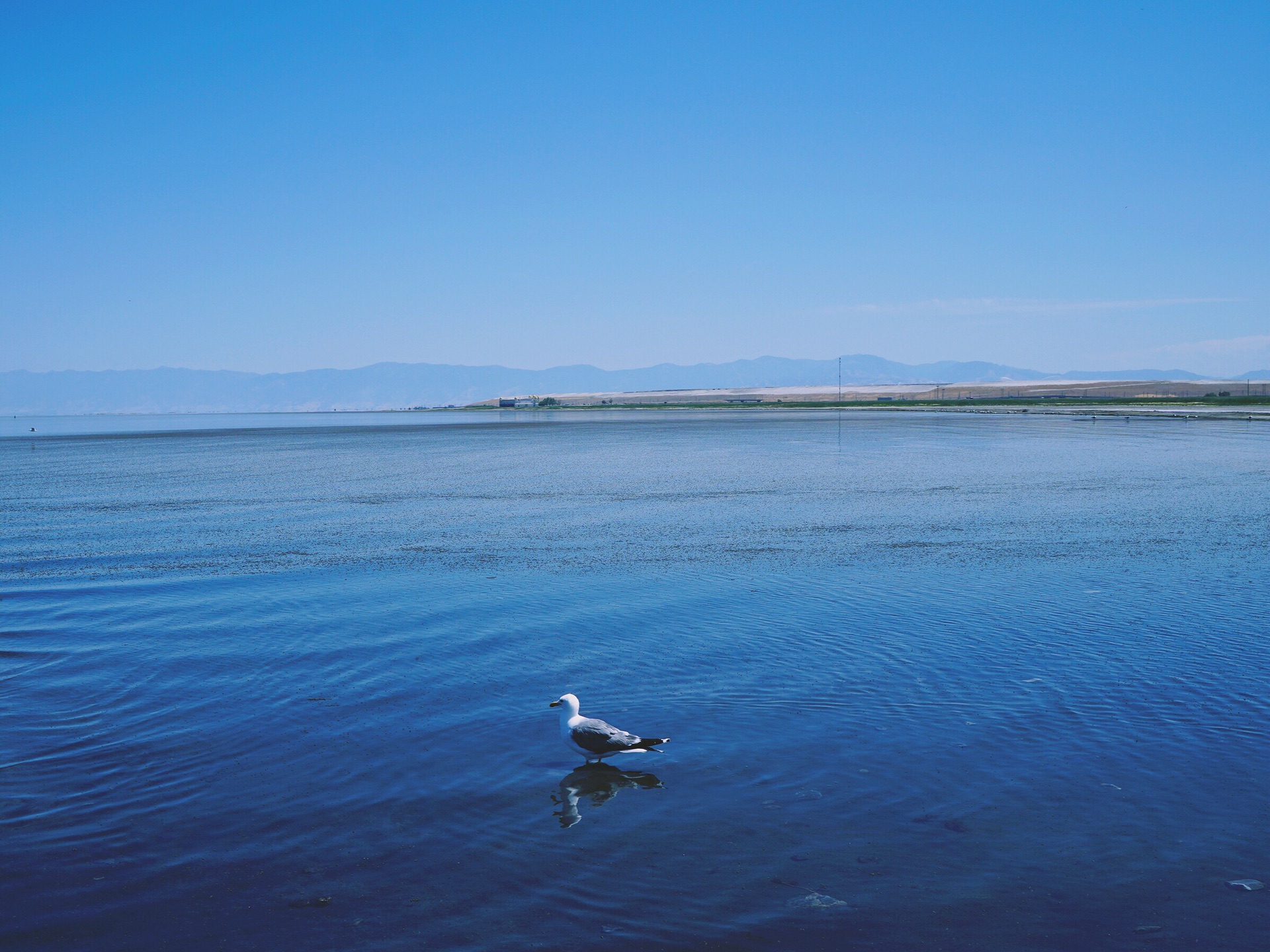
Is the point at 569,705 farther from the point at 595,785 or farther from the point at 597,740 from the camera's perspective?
the point at 595,785

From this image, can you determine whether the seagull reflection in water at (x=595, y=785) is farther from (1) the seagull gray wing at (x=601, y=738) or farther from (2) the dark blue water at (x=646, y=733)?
(1) the seagull gray wing at (x=601, y=738)

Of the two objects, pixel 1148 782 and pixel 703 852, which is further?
pixel 1148 782

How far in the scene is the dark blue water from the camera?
7.03m

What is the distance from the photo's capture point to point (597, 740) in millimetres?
9539

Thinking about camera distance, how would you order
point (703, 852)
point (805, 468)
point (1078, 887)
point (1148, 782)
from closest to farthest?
1. point (1078, 887)
2. point (703, 852)
3. point (1148, 782)
4. point (805, 468)

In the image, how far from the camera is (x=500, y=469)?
4797cm

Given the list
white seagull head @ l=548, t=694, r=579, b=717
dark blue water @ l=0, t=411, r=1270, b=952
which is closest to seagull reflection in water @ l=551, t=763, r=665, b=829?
dark blue water @ l=0, t=411, r=1270, b=952

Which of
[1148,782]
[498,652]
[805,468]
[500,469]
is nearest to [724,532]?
[498,652]

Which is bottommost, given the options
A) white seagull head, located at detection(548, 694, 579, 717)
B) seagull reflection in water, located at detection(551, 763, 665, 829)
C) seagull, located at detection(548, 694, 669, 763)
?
seagull reflection in water, located at detection(551, 763, 665, 829)

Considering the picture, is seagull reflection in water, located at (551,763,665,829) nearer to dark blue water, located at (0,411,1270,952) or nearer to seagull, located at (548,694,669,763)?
dark blue water, located at (0,411,1270,952)

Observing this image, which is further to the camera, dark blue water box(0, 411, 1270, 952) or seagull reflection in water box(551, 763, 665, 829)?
seagull reflection in water box(551, 763, 665, 829)

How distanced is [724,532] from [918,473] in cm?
1847

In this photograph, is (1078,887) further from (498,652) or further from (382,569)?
(382,569)

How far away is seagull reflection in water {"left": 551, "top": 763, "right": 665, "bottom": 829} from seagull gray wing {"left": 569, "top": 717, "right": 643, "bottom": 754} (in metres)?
0.20
